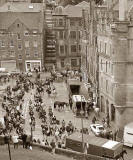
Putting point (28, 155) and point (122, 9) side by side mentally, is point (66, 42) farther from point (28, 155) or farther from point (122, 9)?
point (28, 155)

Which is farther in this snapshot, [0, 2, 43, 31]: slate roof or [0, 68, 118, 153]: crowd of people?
[0, 2, 43, 31]: slate roof

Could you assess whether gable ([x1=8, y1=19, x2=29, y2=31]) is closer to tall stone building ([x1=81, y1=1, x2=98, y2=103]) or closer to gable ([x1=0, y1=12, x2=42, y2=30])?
gable ([x1=0, y1=12, x2=42, y2=30])

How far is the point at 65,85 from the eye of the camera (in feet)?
252

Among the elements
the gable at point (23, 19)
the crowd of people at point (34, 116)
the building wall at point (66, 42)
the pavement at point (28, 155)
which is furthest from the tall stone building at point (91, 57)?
the pavement at point (28, 155)

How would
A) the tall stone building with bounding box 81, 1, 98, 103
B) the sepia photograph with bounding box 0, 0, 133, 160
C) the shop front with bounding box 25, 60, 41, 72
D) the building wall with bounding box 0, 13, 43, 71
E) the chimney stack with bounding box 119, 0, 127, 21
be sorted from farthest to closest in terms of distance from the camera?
the shop front with bounding box 25, 60, 41, 72 < the building wall with bounding box 0, 13, 43, 71 < the tall stone building with bounding box 81, 1, 98, 103 < the chimney stack with bounding box 119, 0, 127, 21 < the sepia photograph with bounding box 0, 0, 133, 160

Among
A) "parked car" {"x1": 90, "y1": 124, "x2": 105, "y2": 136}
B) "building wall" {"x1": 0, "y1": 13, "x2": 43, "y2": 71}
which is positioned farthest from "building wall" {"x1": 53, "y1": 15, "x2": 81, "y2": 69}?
"parked car" {"x1": 90, "y1": 124, "x2": 105, "y2": 136}

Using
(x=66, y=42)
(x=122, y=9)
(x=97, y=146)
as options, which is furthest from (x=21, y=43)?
(x=97, y=146)

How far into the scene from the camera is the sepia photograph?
38062mm

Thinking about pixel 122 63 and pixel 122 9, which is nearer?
pixel 122 63

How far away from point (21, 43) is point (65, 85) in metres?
22.5

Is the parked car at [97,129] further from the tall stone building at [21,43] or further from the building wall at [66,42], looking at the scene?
the building wall at [66,42]

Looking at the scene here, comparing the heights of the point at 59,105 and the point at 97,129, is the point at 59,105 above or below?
above

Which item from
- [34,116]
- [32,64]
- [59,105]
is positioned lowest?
[34,116]

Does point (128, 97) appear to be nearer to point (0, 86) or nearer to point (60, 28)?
point (0, 86)
